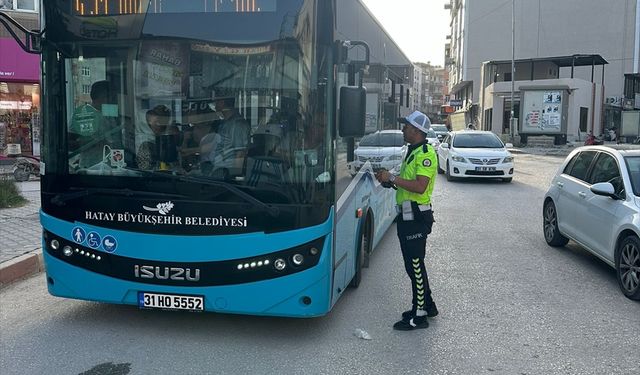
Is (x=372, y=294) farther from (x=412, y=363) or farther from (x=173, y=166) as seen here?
(x=173, y=166)

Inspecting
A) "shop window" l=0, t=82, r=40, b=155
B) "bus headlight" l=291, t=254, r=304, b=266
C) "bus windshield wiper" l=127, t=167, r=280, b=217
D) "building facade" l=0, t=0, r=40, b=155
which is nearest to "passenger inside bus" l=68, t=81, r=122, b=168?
"bus windshield wiper" l=127, t=167, r=280, b=217

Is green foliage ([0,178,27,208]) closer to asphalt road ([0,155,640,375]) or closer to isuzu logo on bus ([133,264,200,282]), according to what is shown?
asphalt road ([0,155,640,375])

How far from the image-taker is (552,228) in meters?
8.43

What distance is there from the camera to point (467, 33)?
2630 inches

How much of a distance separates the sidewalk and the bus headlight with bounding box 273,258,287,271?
12.1 feet

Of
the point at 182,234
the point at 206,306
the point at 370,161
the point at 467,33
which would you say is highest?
the point at 467,33

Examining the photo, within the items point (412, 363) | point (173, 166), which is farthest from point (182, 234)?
point (412, 363)

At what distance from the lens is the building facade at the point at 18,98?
57.5 ft

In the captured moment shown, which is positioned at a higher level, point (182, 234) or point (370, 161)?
point (370, 161)

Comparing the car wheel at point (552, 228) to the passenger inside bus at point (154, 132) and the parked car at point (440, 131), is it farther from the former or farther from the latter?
the parked car at point (440, 131)

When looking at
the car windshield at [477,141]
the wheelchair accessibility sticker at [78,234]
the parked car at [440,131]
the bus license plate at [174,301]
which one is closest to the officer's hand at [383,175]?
the bus license plate at [174,301]

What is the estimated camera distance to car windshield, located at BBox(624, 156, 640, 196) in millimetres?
6305

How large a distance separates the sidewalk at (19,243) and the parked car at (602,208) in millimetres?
6489

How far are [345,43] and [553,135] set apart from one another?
40.4 meters
